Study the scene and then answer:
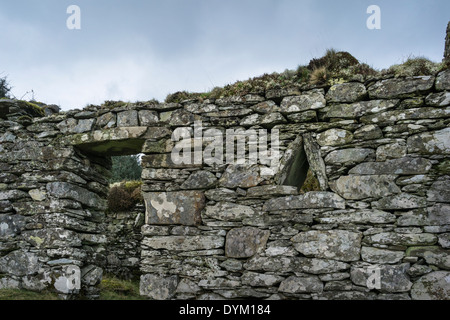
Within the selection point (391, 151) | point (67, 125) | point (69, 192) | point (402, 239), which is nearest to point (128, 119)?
point (67, 125)

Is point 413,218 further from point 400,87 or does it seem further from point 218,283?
point 218,283

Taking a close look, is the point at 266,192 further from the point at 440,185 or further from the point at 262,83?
the point at 440,185

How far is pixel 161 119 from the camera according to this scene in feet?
16.5

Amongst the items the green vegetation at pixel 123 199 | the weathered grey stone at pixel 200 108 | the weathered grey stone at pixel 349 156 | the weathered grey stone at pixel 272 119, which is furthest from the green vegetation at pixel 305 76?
the green vegetation at pixel 123 199

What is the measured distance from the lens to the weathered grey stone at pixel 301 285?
394 centimetres

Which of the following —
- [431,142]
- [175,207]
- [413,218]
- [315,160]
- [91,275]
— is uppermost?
[431,142]

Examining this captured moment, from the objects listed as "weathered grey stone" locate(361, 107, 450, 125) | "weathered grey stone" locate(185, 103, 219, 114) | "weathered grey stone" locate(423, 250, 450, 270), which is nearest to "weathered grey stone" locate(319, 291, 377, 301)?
"weathered grey stone" locate(423, 250, 450, 270)

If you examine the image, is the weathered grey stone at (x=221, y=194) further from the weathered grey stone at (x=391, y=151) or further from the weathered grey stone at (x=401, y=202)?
the weathered grey stone at (x=391, y=151)

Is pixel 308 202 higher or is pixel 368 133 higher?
pixel 368 133

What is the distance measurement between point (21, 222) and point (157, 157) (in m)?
2.38

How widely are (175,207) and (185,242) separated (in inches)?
19.1

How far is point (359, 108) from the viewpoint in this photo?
424 cm

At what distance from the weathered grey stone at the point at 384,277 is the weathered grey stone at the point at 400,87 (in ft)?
6.42

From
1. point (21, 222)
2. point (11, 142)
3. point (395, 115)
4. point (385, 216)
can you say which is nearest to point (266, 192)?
point (385, 216)
